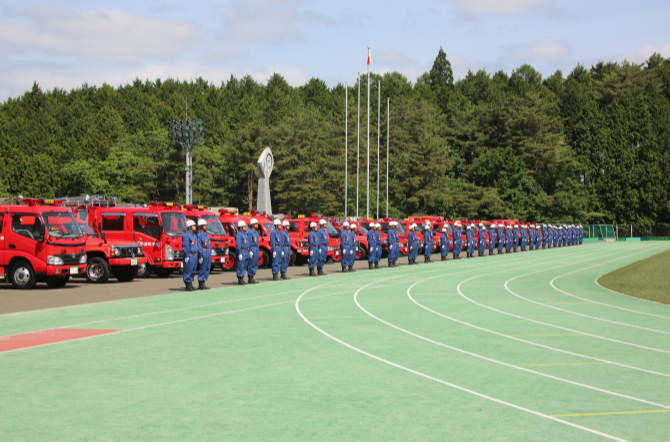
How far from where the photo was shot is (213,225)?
1023 inches

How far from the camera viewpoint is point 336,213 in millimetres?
81500

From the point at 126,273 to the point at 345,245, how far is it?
8933 mm

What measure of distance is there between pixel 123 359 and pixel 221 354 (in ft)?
4.37

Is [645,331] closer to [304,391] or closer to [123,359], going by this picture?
[304,391]

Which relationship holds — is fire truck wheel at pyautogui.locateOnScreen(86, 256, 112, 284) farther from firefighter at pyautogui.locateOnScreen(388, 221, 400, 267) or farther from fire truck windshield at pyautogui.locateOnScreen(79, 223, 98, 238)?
firefighter at pyautogui.locateOnScreen(388, 221, 400, 267)

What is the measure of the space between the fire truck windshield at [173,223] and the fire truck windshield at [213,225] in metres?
1.38

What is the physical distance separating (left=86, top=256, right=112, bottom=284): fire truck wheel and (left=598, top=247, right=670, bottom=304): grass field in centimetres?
1596

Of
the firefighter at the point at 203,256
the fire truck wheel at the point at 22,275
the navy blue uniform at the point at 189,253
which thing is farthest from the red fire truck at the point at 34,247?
the firefighter at the point at 203,256

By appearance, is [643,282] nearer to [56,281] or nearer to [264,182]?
[56,281]

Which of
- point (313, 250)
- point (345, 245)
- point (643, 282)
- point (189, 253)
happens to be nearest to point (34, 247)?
point (189, 253)

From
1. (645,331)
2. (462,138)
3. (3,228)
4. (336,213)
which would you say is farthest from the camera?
(462,138)

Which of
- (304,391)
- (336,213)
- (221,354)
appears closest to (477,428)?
(304,391)

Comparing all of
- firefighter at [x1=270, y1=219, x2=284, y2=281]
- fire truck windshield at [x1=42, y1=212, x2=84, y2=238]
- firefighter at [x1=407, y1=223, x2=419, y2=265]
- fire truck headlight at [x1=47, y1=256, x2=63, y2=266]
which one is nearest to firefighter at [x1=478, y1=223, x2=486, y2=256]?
firefighter at [x1=407, y1=223, x2=419, y2=265]

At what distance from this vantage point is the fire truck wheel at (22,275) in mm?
19453
